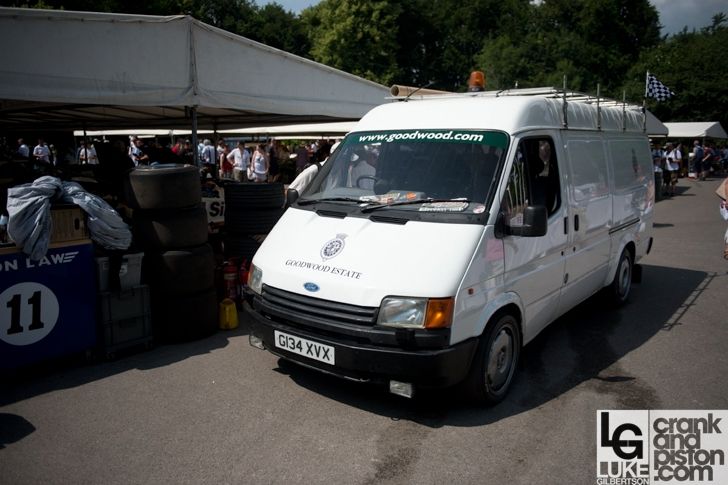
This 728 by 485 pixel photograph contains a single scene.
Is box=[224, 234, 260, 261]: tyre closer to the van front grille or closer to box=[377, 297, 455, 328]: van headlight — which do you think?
the van front grille

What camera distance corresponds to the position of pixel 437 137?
471cm

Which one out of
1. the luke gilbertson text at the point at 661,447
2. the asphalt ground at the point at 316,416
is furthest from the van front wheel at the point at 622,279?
the luke gilbertson text at the point at 661,447

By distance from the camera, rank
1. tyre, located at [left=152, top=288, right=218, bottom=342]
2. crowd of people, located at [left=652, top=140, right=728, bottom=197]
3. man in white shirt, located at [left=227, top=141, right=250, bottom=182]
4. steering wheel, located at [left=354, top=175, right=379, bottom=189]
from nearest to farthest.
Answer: steering wheel, located at [left=354, top=175, right=379, bottom=189], tyre, located at [left=152, top=288, right=218, bottom=342], man in white shirt, located at [left=227, top=141, right=250, bottom=182], crowd of people, located at [left=652, top=140, right=728, bottom=197]

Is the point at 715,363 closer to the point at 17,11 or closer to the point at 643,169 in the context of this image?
the point at 643,169

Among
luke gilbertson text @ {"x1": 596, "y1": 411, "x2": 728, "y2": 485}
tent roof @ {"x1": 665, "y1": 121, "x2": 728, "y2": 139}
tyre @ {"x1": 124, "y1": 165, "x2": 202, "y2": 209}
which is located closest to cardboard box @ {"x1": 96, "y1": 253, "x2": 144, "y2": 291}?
tyre @ {"x1": 124, "y1": 165, "x2": 202, "y2": 209}

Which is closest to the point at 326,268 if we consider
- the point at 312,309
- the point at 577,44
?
the point at 312,309

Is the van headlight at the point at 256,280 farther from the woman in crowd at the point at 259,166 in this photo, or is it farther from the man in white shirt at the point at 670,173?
the man in white shirt at the point at 670,173

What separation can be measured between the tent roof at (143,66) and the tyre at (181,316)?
2223mm

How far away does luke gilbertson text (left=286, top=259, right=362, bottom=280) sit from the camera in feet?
12.8

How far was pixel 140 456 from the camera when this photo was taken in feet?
11.9

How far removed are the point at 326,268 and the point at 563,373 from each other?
8.30ft

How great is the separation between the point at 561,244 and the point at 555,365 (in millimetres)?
1158

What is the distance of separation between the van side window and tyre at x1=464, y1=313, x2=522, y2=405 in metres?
0.83

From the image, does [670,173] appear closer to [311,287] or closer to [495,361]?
[495,361]
